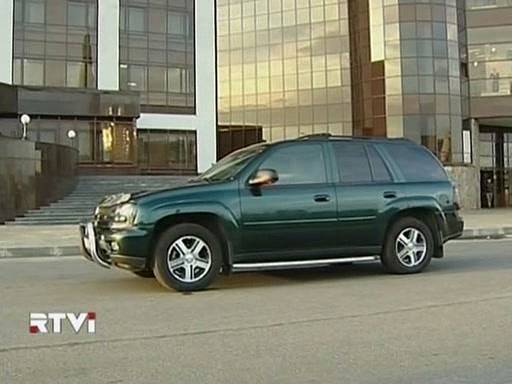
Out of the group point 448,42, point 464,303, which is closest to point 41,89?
point 448,42

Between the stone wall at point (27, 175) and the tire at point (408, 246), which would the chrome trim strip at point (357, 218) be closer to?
the tire at point (408, 246)

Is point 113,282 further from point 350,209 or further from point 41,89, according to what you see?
point 41,89

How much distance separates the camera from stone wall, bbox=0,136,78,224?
22547 millimetres

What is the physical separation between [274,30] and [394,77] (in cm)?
1316

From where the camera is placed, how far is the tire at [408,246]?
9.92 m

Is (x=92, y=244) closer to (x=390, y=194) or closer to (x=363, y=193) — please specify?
(x=363, y=193)

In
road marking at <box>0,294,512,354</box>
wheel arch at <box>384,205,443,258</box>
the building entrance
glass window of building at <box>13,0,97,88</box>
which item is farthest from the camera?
the building entrance

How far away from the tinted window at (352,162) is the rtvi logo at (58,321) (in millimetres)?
3988

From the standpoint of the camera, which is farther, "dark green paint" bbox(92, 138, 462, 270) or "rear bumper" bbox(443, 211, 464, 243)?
"rear bumper" bbox(443, 211, 464, 243)

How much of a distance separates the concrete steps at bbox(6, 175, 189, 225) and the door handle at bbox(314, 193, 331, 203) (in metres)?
10.1

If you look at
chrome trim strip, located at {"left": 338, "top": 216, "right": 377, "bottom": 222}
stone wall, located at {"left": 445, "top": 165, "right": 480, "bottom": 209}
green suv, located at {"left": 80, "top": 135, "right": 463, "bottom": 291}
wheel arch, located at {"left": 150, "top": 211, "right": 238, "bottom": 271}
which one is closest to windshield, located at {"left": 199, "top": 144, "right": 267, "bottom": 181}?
green suv, located at {"left": 80, "top": 135, "right": 463, "bottom": 291}

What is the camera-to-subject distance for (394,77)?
142 ft

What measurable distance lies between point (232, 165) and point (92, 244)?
2.08 m

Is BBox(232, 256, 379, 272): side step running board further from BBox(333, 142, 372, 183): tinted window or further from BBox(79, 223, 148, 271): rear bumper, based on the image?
BBox(79, 223, 148, 271): rear bumper
